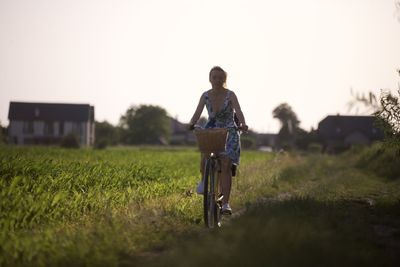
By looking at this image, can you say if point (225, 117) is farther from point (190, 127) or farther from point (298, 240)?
point (298, 240)

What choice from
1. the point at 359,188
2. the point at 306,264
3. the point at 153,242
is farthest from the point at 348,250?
the point at 359,188

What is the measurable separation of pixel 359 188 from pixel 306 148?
56071mm

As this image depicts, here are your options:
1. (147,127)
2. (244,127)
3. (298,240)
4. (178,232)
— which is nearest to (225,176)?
(244,127)

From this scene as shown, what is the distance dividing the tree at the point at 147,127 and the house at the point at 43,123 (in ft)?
115

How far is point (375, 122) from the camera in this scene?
11.0 meters

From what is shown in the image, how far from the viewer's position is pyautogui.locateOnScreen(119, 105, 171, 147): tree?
123 meters

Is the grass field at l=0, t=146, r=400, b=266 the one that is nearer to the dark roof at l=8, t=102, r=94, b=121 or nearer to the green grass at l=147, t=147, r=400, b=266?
the green grass at l=147, t=147, r=400, b=266

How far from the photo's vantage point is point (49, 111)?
8806 cm

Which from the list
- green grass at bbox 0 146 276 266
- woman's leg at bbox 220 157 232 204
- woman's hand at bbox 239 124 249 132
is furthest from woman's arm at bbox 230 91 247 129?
green grass at bbox 0 146 276 266

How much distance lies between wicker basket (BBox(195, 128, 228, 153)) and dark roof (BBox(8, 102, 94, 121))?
83441 millimetres

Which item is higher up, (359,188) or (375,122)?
(375,122)

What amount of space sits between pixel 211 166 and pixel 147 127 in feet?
388

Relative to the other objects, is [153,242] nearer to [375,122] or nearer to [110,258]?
[110,258]

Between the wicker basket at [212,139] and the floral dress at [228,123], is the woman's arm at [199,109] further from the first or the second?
the wicker basket at [212,139]
